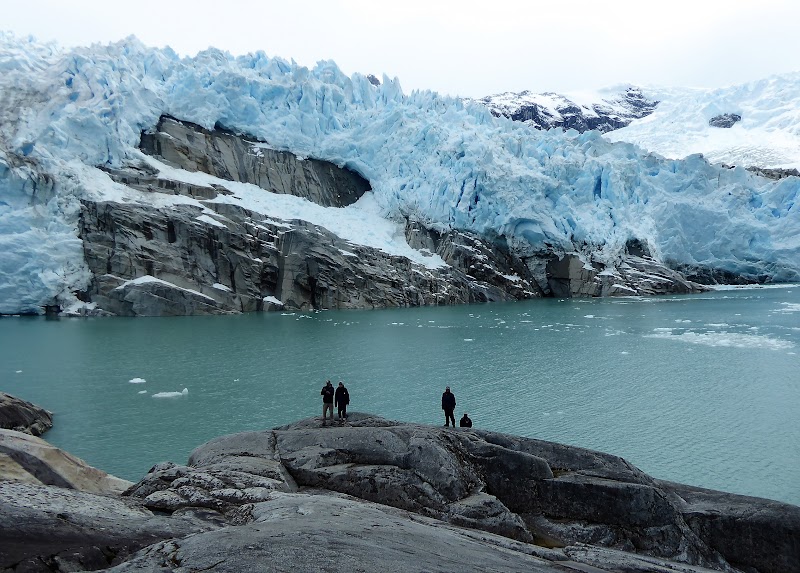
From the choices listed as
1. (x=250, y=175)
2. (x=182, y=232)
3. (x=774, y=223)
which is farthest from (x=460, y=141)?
(x=774, y=223)

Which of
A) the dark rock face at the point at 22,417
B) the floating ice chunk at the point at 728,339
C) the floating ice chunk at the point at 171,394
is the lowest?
the floating ice chunk at the point at 171,394

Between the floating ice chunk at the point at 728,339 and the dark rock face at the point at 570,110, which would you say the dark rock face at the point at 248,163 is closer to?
the floating ice chunk at the point at 728,339

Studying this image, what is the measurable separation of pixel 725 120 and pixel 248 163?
102m

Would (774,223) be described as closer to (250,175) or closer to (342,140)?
(342,140)

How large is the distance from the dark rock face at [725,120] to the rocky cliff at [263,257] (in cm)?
6447

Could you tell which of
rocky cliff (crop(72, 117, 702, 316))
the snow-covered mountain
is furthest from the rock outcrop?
the snow-covered mountain

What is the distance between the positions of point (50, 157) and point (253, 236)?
694 inches

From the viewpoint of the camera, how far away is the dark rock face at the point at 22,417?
15.0m

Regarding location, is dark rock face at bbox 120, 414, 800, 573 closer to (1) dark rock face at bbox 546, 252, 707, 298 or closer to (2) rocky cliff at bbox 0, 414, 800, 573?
(2) rocky cliff at bbox 0, 414, 800, 573

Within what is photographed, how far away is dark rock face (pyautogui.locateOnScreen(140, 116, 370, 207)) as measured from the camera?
58.9 metres

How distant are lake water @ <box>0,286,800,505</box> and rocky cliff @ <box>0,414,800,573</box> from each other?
478cm

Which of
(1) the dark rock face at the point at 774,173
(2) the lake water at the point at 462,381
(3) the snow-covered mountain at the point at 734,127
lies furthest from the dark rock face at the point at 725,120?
(2) the lake water at the point at 462,381

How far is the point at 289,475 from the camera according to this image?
27.8ft

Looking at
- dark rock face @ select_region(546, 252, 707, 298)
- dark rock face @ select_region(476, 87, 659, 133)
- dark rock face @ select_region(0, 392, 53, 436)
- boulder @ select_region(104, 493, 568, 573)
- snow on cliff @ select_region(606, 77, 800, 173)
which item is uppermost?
dark rock face @ select_region(476, 87, 659, 133)
